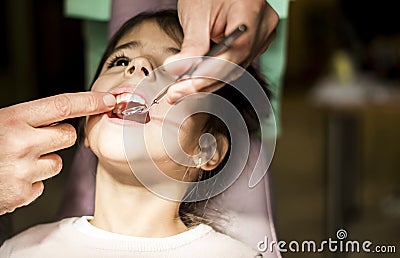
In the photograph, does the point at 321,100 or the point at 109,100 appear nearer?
the point at 109,100

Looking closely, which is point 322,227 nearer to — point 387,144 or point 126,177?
point 126,177

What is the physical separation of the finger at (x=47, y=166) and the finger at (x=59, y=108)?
0.10ft

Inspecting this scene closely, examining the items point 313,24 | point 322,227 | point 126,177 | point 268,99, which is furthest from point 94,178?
point 313,24

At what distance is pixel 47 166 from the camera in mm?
581

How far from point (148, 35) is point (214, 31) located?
0.08 metres

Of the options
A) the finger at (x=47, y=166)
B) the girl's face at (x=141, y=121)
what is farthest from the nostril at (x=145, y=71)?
the finger at (x=47, y=166)

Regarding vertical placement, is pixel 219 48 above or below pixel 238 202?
above

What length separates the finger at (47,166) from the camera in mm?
577

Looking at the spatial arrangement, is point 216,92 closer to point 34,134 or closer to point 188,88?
point 188,88

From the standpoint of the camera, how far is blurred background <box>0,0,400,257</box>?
78 centimetres

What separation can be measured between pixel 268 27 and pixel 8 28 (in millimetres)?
400

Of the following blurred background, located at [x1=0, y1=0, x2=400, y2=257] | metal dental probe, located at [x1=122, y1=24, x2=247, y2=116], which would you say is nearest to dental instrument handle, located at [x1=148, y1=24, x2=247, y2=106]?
metal dental probe, located at [x1=122, y1=24, x2=247, y2=116]

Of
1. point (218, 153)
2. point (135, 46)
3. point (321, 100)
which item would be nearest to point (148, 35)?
point (135, 46)

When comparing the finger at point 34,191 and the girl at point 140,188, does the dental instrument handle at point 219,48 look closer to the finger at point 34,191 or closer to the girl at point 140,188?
the girl at point 140,188
